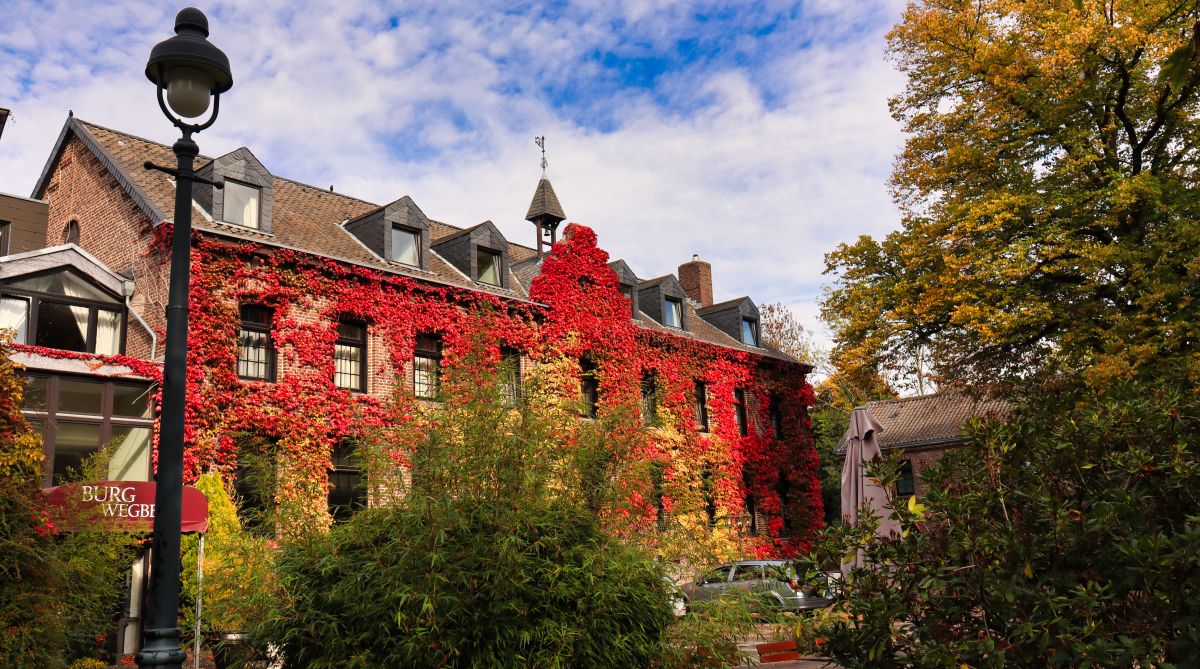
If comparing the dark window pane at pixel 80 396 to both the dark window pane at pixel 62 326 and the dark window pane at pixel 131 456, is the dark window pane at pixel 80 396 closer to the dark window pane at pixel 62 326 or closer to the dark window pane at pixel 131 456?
the dark window pane at pixel 131 456

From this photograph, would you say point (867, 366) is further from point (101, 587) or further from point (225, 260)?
point (101, 587)

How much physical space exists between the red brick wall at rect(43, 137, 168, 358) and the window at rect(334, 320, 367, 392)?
390 cm

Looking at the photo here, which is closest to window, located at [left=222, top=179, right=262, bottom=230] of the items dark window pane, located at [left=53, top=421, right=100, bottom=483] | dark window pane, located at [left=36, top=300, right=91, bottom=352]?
dark window pane, located at [left=36, top=300, right=91, bottom=352]

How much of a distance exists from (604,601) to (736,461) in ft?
77.2

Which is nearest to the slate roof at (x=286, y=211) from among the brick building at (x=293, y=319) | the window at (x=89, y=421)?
the brick building at (x=293, y=319)

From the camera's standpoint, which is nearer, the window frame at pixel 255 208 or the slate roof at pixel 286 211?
the slate roof at pixel 286 211

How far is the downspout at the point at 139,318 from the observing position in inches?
733

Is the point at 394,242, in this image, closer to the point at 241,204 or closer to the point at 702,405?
the point at 241,204

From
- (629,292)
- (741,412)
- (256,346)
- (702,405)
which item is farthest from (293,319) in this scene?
(741,412)

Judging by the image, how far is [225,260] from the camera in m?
19.2

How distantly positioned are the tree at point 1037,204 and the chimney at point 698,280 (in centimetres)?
1407

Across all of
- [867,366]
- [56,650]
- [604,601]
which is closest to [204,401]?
[56,650]

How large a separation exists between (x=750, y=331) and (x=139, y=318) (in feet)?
73.0

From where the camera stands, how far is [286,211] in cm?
2294
